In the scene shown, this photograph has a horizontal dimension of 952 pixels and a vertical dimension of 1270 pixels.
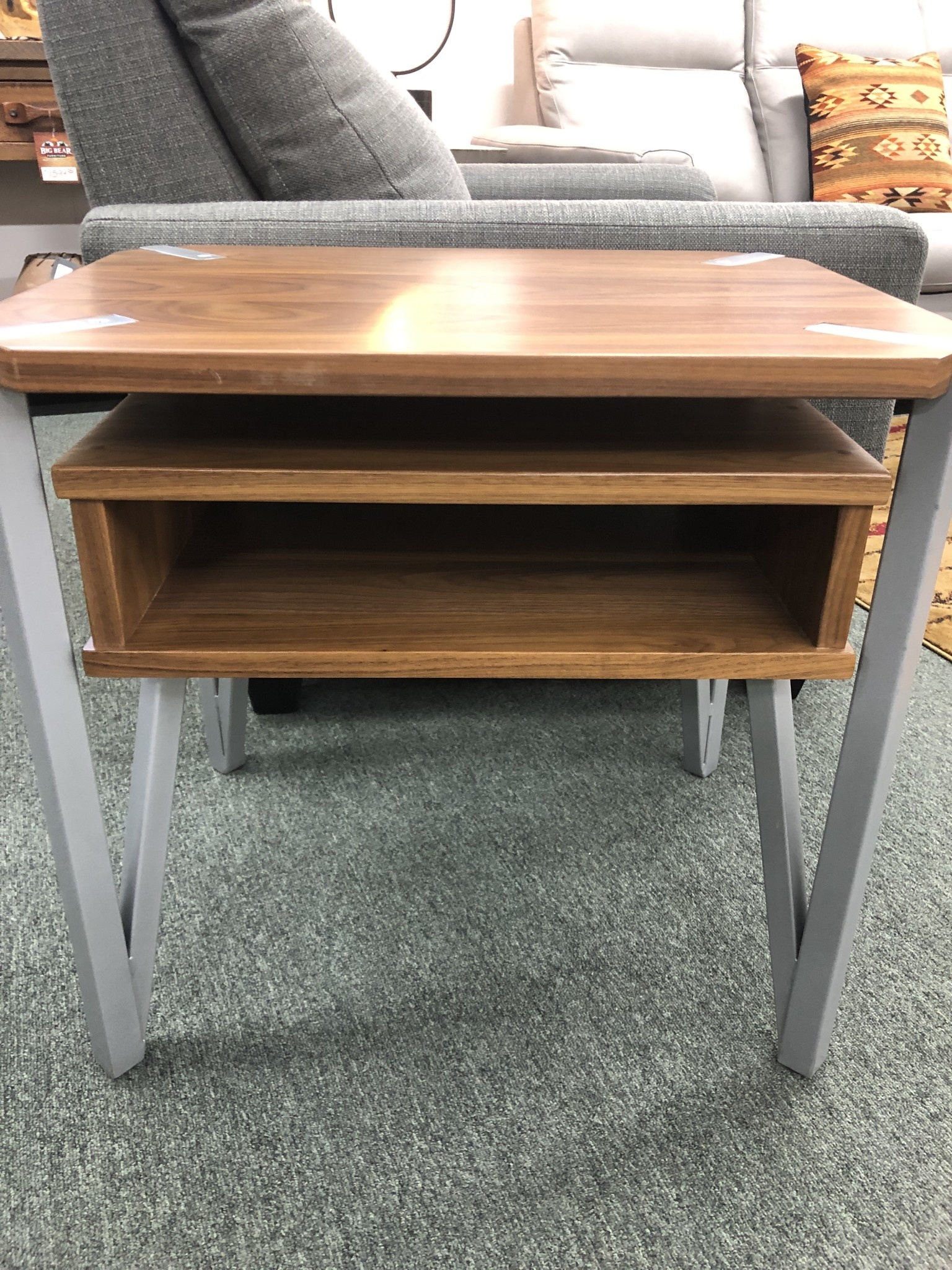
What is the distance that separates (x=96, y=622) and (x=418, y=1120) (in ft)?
1.45

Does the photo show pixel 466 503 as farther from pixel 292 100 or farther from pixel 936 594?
pixel 936 594

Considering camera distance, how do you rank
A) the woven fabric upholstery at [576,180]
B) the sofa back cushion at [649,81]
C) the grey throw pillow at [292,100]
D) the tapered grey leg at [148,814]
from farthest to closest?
the sofa back cushion at [649,81] < the woven fabric upholstery at [576,180] < the grey throw pillow at [292,100] < the tapered grey leg at [148,814]

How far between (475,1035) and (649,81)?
107 inches

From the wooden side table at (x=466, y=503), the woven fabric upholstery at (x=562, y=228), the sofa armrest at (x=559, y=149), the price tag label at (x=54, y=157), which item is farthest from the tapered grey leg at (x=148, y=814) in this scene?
the price tag label at (x=54, y=157)

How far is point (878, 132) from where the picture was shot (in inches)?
99.9

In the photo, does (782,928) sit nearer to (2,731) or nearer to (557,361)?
(557,361)

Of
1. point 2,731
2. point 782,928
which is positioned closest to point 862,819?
point 782,928

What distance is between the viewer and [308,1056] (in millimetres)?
802

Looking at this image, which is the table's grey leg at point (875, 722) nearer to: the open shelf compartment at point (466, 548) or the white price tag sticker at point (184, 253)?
the open shelf compartment at point (466, 548)

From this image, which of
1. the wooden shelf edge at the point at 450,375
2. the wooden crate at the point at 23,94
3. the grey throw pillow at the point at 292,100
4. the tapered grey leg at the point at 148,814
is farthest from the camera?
the wooden crate at the point at 23,94

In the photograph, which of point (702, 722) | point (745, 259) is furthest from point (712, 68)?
point (702, 722)

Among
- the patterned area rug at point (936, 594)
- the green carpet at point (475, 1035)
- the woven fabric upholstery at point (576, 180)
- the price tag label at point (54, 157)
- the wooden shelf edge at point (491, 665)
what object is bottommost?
the patterned area rug at point (936, 594)

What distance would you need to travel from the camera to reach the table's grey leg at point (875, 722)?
2.01 feet

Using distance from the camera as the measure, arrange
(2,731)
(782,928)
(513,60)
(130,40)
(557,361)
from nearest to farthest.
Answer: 1. (557,361)
2. (782,928)
3. (130,40)
4. (2,731)
5. (513,60)
